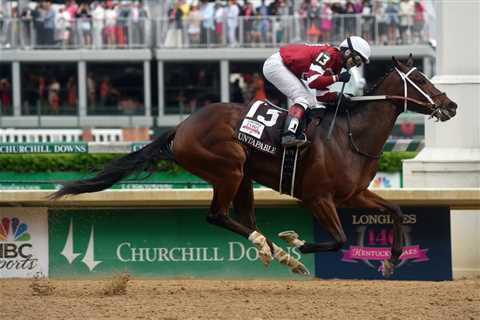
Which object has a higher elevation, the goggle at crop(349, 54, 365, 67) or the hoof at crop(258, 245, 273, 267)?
the goggle at crop(349, 54, 365, 67)

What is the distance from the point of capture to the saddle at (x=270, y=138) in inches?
334

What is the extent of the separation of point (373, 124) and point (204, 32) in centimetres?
1974

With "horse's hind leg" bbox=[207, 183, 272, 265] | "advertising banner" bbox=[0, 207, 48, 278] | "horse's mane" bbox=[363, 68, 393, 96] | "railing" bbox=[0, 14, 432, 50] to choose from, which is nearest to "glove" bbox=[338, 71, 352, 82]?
"horse's mane" bbox=[363, 68, 393, 96]

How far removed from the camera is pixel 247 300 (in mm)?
7934

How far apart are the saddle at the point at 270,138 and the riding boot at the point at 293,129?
75 millimetres

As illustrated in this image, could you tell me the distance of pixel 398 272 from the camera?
9.74m

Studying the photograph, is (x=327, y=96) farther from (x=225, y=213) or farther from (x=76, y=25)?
(x=76, y=25)

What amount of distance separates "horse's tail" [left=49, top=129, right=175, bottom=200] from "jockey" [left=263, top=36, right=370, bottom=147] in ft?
3.44

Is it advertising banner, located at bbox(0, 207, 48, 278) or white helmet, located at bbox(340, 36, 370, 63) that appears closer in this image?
white helmet, located at bbox(340, 36, 370, 63)

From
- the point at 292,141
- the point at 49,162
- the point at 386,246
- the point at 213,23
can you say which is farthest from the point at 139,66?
the point at 292,141

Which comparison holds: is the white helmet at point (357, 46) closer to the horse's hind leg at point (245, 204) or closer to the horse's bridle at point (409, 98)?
the horse's bridle at point (409, 98)

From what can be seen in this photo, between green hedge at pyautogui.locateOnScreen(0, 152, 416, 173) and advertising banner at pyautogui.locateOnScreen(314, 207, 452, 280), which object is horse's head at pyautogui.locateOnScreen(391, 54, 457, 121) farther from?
green hedge at pyautogui.locateOnScreen(0, 152, 416, 173)

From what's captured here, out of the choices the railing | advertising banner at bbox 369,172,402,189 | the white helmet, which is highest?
the railing

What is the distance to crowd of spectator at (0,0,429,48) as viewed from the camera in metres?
25.8
